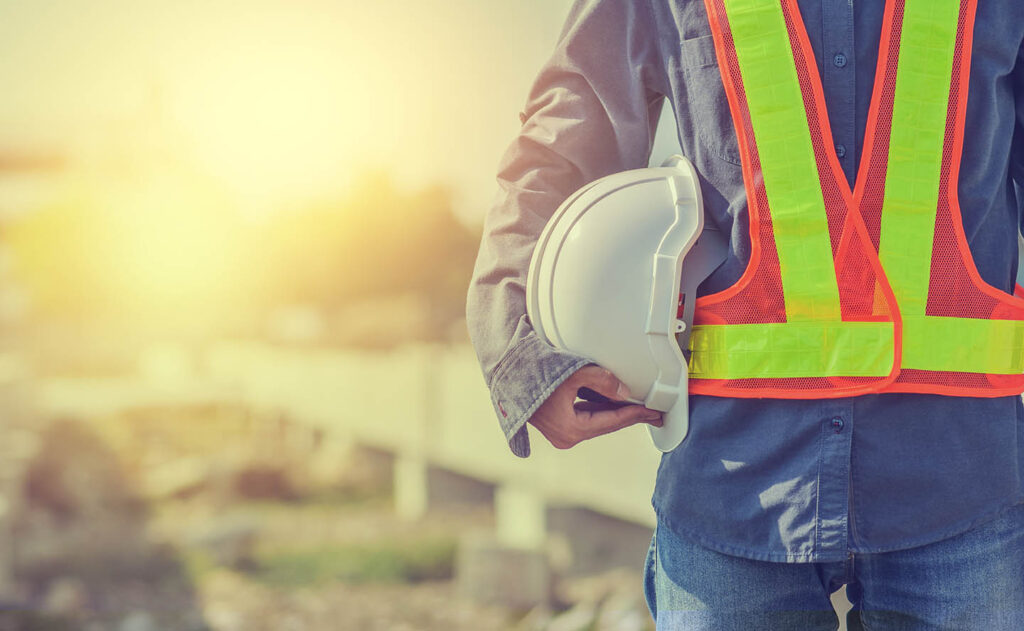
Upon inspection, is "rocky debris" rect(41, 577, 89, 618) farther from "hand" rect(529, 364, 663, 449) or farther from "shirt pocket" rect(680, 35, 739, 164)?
"shirt pocket" rect(680, 35, 739, 164)

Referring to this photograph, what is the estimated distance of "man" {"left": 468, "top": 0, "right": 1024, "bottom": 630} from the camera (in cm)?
81

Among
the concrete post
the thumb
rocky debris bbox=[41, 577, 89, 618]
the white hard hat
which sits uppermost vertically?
the white hard hat

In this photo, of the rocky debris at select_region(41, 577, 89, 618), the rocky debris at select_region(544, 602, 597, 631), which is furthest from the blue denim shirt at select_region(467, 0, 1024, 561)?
the rocky debris at select_region(41, 577, 89, 618)

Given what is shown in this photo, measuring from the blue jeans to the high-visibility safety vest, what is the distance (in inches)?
5.6

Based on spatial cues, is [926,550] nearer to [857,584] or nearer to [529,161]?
[857,584]

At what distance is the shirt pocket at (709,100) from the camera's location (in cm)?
86

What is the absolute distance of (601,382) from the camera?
0.86 meters

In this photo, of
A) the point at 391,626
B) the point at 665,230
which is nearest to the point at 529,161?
the point at 665,230

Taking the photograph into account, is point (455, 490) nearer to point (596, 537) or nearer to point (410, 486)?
point (410, 486)

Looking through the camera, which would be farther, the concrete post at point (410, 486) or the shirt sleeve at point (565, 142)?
the concrete post at point (410, 486)

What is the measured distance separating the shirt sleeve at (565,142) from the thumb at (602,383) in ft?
0.28

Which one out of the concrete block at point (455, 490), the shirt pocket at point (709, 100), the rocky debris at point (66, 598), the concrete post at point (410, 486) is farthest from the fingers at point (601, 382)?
the rocky debris at point (66, 598)

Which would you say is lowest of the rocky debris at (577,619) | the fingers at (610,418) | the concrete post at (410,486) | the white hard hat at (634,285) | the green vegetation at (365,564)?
the green vegetation at (365,564)

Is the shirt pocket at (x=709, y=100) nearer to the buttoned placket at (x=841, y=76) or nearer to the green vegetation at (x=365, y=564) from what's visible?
the buttoned placket at (x=841, y=76)
